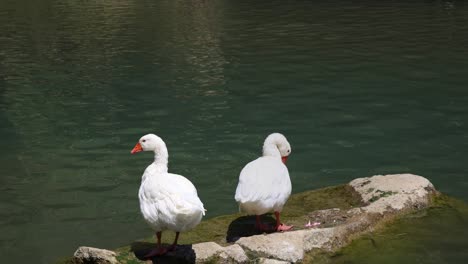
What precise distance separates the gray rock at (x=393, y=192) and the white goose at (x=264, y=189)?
1.34 metres

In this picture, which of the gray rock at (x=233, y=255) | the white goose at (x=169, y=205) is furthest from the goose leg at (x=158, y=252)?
the gray rock at (x=233, y=255)

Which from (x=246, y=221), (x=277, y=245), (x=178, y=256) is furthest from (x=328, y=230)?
(x=178, y=256)

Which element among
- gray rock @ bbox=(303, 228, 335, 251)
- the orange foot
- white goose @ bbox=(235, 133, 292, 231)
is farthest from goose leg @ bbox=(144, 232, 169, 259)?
gray rock @ bbox=(303, 228, 335, 251)

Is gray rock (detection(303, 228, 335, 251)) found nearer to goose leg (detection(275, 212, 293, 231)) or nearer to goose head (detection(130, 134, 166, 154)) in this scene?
goose leg (detection(275, 212, 293, 231))

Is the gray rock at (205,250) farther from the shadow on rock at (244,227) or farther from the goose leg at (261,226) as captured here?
the goose leg at (261,226)

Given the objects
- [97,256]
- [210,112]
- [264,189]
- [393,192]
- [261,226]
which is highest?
[264,189]

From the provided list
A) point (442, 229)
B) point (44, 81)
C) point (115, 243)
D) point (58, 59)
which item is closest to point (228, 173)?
point (115, 243)

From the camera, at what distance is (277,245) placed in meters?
8.38

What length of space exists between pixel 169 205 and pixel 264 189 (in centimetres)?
135

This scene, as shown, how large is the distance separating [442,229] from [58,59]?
696 inches

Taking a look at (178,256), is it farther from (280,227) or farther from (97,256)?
(280,227)

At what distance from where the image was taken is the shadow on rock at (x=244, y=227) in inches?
358

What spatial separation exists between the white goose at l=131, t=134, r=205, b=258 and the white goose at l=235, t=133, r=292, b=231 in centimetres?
69

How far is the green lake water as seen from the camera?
12.0 meters
